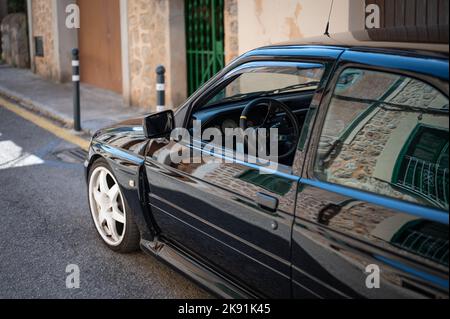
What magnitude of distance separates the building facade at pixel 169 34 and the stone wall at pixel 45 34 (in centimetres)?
2

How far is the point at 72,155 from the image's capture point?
286 inches

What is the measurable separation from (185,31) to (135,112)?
159cm

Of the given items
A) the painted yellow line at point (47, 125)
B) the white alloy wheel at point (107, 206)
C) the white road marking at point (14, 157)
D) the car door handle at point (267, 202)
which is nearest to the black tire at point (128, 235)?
the white alloy wheel at point (107, 206)

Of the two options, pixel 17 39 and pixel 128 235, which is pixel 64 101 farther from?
pixel 128 235

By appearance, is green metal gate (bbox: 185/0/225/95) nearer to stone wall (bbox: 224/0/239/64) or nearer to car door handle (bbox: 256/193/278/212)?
stone wall (bbox: 224/0/239/64)

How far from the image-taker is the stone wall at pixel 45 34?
47.0ft

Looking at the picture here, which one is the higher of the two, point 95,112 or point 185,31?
point 185,31

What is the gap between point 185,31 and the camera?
958 centimetres

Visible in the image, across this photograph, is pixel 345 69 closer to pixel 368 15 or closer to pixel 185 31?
pixel 368 15

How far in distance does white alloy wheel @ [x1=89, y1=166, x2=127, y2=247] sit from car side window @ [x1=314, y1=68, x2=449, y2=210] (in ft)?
5.81

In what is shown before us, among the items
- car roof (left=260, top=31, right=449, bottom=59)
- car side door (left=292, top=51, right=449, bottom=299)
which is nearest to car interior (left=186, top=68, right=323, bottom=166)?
car roof (left=260, top=31, right=449, bottom=59)

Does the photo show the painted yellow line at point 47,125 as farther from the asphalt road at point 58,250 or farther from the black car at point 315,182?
the black car at point 315,182
